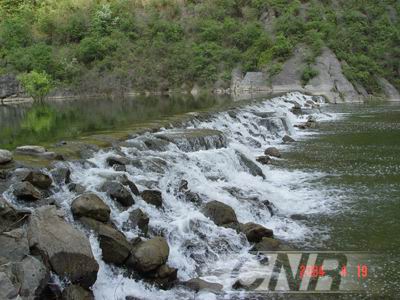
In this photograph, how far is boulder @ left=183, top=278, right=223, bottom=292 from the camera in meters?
7.88

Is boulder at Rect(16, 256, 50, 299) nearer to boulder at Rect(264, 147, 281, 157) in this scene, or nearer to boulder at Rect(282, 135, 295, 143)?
boulder at Rect(264, 147, 281, 157)

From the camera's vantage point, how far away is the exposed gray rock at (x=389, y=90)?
1991 inches

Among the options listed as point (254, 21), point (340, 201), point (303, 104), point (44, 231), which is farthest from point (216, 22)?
point (44, 231)

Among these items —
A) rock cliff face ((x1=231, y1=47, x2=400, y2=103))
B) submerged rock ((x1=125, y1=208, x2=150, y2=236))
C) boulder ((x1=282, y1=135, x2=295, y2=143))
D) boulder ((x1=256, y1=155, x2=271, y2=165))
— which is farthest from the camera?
rock cliff face ((x1=231, y1=47, x2=400, y2=103))

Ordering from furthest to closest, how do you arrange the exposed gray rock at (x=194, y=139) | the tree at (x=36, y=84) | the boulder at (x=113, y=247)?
the tree at (x=36, y=84)
the exposed gray rock at (x=194, y=139)
the boulder at (x=113, y=247)

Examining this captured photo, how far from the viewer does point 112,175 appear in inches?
438

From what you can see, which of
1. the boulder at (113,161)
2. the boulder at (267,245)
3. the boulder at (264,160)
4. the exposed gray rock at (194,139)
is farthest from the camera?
the boulder at (264,160)

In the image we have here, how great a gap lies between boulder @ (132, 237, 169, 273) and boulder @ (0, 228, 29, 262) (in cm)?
183

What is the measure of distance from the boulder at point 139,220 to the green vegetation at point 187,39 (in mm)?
44093

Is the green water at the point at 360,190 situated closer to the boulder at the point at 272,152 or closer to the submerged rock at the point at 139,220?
the boulder at the point at 272,152

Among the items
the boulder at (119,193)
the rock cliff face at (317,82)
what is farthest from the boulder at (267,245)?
the rock cliff face at (317,82)

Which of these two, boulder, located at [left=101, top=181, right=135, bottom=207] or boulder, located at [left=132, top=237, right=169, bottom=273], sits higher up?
boulder, located at [left=101, top=181, right=135, bottom=207]

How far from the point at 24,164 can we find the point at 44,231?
414 centimetres

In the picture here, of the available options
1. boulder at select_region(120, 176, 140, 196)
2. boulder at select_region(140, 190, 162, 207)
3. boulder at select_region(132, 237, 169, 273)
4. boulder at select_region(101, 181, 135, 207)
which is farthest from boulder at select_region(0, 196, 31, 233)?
boulder at select_region(140, 190, 162, 207)
